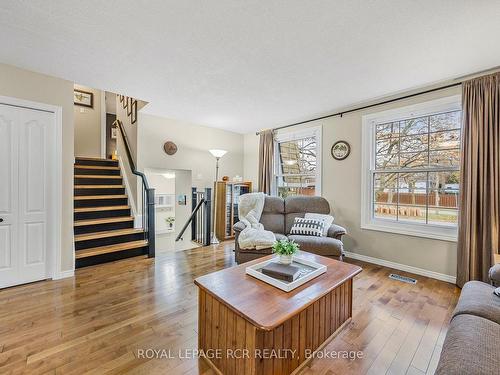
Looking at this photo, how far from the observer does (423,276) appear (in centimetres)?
302

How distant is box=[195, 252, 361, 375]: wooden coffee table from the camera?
127 cm

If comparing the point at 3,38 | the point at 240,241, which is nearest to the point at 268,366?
the point at 240,241

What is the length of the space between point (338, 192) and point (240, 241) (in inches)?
75.5

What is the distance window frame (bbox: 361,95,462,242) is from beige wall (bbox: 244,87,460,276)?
0.22ft

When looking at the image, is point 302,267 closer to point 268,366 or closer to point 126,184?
point 268,366

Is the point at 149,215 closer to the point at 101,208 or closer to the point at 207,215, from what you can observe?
the point at 101,208

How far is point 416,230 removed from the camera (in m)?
3.15

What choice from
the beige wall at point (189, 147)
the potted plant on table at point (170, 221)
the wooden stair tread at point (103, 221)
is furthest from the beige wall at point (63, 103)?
the potted plant on table at point (170, 221)

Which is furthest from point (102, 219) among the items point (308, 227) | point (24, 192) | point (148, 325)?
point (308, 227)

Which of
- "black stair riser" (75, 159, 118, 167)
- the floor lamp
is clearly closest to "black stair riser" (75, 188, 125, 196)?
"black stair riser" (75, 159, 118, 167)

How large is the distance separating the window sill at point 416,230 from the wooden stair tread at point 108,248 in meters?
3.54

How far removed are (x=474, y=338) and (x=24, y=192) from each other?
161 inches

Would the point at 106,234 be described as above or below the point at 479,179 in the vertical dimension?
below

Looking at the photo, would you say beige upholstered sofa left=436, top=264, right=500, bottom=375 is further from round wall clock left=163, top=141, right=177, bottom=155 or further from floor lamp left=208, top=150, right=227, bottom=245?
round wall clock left=163, top=141, right=177, bottom=155
